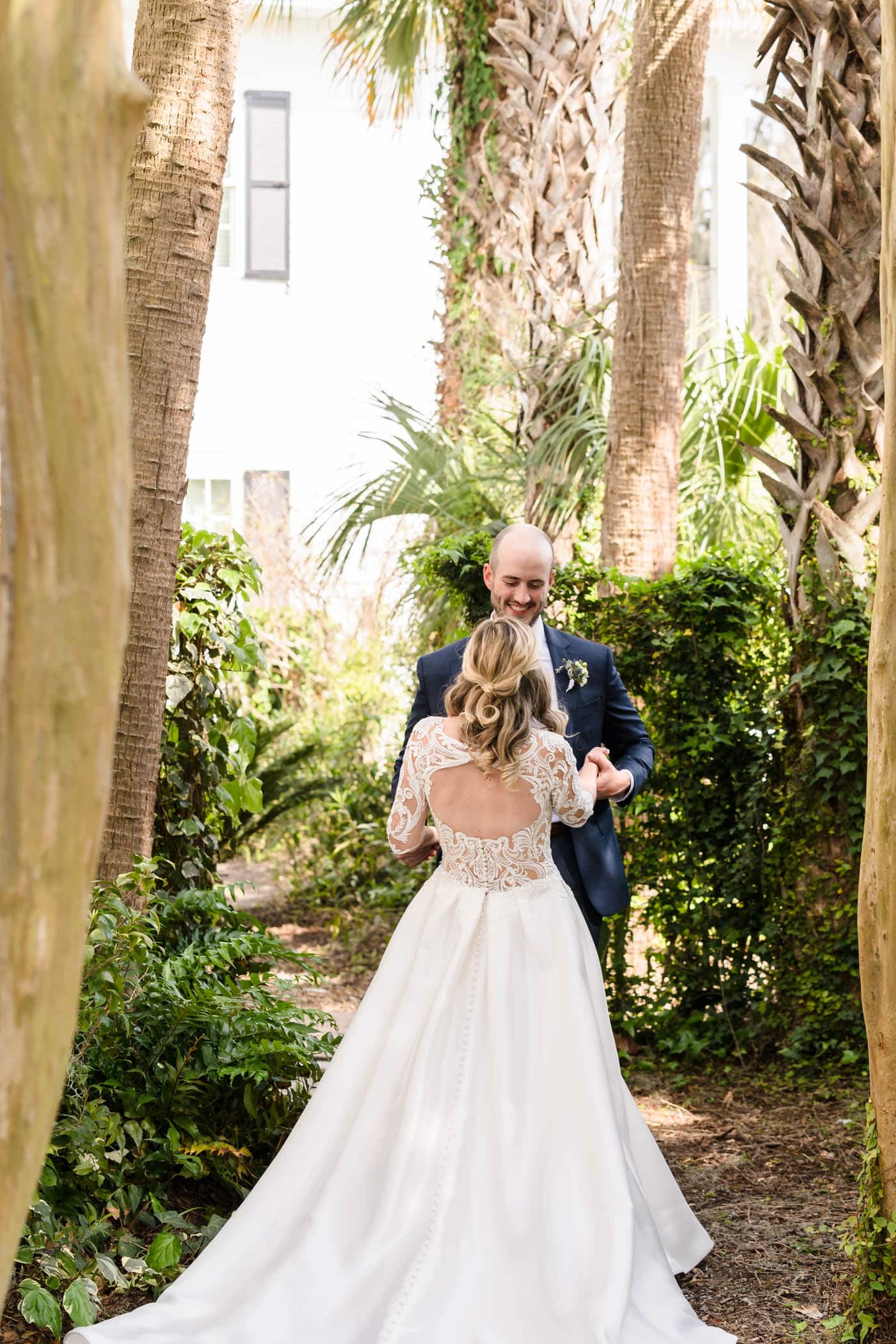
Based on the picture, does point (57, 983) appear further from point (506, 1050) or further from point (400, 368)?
point (400, 368)

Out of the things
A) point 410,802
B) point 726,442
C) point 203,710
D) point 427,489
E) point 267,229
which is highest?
point 267,229

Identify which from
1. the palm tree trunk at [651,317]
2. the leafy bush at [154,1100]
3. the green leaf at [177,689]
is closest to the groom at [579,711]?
the leafy bush at [154,1100]

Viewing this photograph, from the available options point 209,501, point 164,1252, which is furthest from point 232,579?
point 209,501

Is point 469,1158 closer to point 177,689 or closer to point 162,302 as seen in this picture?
point 177,689

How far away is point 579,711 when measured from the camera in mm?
4391

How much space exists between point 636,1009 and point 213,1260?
300cm

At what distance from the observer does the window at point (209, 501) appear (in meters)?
13.6

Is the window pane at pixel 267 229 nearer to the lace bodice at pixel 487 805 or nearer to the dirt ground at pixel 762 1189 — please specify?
the dirt ground at pixel 762 1189

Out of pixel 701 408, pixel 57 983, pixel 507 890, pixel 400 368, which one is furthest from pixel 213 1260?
pixel 400 368

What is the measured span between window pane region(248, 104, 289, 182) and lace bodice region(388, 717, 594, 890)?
37.8 ft

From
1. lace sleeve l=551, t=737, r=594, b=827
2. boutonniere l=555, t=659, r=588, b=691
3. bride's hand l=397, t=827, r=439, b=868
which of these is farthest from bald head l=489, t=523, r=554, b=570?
bride's hand l=397, t=827, r=439, b=868

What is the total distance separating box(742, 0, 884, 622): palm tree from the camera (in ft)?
17.9

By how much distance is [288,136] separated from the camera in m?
13.9

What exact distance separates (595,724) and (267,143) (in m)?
11.2
